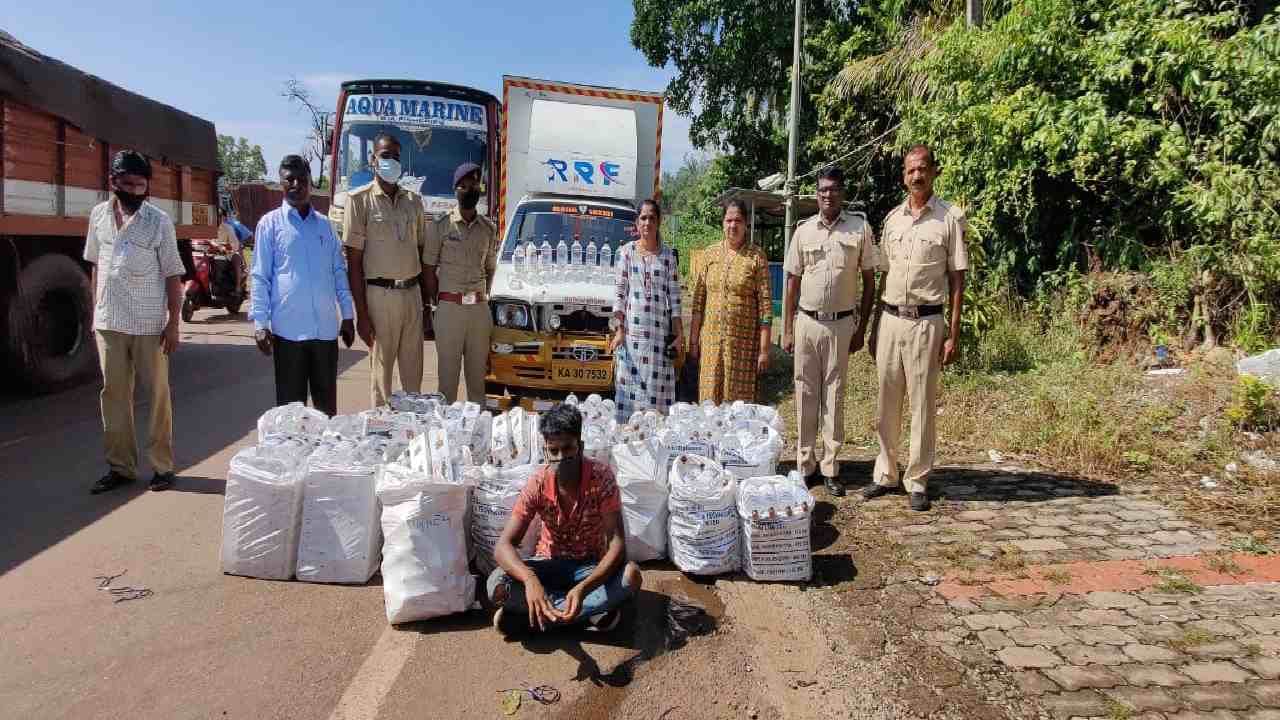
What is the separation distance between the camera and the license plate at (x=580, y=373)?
7.02m

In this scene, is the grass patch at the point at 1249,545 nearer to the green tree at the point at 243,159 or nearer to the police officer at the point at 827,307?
the police officer at the point at 827,307

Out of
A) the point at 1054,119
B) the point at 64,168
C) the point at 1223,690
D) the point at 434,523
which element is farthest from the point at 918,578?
the point at 64,168

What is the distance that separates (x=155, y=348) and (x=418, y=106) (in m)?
6.84

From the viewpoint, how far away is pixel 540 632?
11.7 ft

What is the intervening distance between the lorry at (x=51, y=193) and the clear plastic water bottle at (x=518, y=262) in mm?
4212

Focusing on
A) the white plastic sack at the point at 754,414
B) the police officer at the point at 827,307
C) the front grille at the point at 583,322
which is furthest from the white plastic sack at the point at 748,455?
the front grille at the point at 583,322

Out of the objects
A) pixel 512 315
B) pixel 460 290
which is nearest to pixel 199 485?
pixel 460 290

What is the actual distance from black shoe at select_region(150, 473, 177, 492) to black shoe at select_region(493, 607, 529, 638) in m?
2.99

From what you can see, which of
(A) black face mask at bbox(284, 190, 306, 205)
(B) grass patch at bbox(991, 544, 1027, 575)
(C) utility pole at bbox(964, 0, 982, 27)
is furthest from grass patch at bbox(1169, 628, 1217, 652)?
(C) utility pole at bbox(964, 0, 982, 27)

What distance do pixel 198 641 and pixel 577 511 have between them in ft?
5.35

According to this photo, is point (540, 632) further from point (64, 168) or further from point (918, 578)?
point (64, 168)

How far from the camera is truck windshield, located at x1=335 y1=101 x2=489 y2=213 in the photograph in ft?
36.4

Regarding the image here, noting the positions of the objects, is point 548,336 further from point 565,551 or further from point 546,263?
point 565,551

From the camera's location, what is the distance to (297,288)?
506 centimetres
